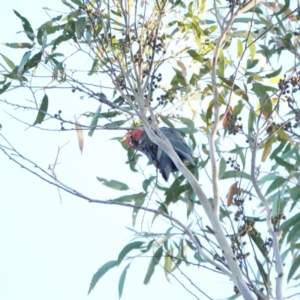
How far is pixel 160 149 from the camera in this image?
9.21 ft

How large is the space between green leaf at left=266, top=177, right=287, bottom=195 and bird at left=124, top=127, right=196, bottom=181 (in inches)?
11.2

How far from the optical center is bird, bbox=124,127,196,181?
2824 mm

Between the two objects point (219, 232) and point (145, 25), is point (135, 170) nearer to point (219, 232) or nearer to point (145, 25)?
point (145, 25)

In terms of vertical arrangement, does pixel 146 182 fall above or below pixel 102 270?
above

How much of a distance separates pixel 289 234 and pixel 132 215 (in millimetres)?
646

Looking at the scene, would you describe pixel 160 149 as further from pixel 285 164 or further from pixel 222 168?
pixel 285 164

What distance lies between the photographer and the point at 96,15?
261 centimetres

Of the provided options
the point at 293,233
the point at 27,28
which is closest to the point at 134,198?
the point at 293,233

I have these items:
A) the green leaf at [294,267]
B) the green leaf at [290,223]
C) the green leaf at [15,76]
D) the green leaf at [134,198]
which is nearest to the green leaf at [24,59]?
the green leaf at [15,76]

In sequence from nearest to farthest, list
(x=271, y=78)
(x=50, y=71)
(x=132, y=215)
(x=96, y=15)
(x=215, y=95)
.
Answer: (x=215, y=95) → (x=96, y=15) → (x=50, y=71) → (x=271, y=78) → (x=132, y=215)

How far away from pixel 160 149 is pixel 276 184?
452 mm

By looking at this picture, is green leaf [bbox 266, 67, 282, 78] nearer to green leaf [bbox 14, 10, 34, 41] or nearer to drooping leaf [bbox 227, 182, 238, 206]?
drooping leaf [bbox 227, 182, 238, 206]

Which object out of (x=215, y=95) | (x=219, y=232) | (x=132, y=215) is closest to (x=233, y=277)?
(x=219, y=232)

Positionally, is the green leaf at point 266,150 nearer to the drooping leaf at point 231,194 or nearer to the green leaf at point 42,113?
the drooping leaf at point 231,194
